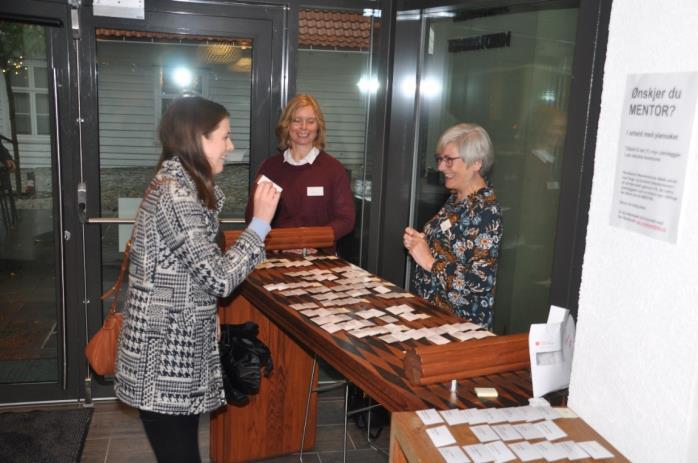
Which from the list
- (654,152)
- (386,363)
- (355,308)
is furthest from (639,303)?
(355,308)

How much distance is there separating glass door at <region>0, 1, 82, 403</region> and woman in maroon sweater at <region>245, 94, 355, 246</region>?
116 centimetres

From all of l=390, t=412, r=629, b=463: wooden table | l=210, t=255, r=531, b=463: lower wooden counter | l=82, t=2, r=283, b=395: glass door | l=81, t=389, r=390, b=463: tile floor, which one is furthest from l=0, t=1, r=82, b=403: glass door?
l=390, t=412, r=629, b=463: wooden table

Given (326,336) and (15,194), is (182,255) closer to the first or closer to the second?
(326,336)

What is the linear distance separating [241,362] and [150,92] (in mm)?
2025

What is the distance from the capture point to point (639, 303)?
1.47 meters

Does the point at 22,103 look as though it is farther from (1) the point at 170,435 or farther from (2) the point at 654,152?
(2) the point at 654,152

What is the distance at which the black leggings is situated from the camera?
211 cm

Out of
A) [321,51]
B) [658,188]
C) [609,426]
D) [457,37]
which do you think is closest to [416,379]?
[609,426]

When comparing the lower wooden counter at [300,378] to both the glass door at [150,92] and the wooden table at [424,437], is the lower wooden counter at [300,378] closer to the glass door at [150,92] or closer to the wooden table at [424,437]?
the wooden table at [424,437]

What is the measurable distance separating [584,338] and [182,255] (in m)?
1.12

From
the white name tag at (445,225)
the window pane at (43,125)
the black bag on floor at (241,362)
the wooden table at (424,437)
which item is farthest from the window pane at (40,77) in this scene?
the wooden table at (424,437)

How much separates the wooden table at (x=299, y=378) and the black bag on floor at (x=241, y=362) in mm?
125

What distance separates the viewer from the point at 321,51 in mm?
4051

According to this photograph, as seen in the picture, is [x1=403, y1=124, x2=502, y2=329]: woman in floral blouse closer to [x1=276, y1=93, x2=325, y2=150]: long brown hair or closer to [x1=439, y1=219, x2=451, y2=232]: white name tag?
[x1=439, y1=219, x2=451, y2=232]: white name tag
